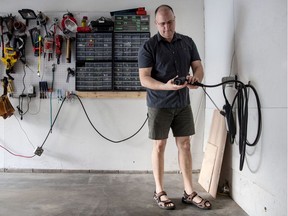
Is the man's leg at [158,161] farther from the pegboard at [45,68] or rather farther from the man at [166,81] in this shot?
the pegboard at [45,68]

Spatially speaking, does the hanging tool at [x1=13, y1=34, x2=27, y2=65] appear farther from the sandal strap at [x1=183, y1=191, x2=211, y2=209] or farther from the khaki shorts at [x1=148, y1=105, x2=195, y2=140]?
the sandal strap at [x1=183, y1=191, x2=211, y2=209]

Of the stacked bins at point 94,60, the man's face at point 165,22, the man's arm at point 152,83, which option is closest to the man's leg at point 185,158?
the man's arm at point 152,83

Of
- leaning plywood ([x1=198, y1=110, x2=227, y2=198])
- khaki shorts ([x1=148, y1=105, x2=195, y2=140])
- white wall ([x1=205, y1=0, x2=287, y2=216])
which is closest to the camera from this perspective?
Answer: white wall ([x1=205, y1=0, x2=287, y2=216])

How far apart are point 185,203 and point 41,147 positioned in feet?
6.02

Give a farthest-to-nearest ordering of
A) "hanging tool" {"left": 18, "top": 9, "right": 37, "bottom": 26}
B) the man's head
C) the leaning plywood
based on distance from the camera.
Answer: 1. "hanging tool" {"left": 18, "top": 9, "right": 37, "bottom": 26}
2. the leaning plywood
3. the man's head

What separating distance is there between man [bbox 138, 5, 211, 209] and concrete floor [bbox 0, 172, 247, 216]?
0.15m

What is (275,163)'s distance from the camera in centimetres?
142

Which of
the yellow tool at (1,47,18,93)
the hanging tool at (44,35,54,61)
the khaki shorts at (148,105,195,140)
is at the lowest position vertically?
the khaki shorts at (148,105,195,140)

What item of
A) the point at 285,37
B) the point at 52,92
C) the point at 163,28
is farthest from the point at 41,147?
the point at 285,37

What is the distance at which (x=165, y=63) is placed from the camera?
1875 mm

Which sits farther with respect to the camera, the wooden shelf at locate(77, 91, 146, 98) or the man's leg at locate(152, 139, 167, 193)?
the wooden shelf at locate(77, 91, 146, 98)

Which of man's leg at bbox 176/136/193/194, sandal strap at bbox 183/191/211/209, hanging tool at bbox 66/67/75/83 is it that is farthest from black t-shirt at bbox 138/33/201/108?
hanging tool at bbox 66/67/75/83

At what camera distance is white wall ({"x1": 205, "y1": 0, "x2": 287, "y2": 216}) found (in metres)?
1.34

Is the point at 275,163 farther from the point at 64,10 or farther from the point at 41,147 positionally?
the point at 64,10
